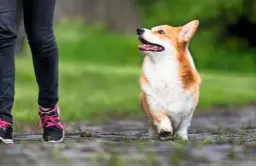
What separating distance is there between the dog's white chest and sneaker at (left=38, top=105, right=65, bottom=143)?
0.66 metres

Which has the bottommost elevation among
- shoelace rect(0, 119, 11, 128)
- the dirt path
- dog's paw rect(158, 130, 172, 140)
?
dog's paw rect(158, 130, 172, 140)

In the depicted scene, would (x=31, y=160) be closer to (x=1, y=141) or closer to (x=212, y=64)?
(x=1, y=141)

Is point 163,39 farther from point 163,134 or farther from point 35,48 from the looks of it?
point 35,48

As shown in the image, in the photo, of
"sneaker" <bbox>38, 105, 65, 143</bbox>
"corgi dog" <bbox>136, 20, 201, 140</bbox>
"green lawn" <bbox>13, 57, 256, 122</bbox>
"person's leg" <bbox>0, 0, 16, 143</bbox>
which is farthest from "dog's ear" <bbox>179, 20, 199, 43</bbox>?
"green lawn" <bbox>13, 57, 256, 122</bbox>

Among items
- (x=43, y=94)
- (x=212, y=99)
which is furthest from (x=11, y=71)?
(x=212, y=99)

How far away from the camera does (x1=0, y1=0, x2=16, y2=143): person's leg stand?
5531 mm

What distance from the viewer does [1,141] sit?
18.0ft

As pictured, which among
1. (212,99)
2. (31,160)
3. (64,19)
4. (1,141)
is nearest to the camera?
(31,160)

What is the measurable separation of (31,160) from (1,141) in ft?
3.48

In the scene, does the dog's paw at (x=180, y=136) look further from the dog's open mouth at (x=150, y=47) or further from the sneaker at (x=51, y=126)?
the sneaker at (x=51, y=126)

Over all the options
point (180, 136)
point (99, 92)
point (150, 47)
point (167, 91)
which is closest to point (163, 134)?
point (180, 136)

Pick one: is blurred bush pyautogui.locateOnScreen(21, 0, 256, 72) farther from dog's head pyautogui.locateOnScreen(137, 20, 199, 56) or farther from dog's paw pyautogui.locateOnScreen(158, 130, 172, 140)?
dog's paw pyautogui.locateOnScreen(158, 130, 172, 140)

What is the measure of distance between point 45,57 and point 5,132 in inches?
24.0

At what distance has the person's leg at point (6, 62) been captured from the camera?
5531mm
